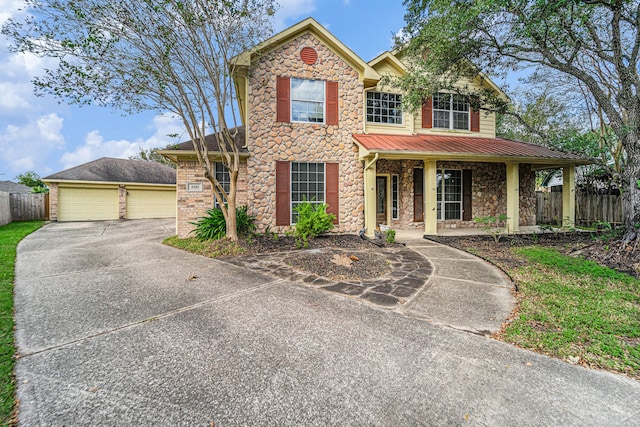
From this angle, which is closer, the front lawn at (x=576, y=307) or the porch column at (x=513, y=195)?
the front lawn at (x=576, y=307)

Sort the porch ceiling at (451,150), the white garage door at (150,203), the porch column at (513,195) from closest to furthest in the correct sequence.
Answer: the porch ceiling at (451,150)
the porch column at (513,195)
the white garage door at (150,203)

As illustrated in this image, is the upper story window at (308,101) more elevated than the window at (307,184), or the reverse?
the upper story window at (308,101)

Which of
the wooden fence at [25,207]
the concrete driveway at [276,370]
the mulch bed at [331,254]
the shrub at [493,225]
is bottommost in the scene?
the concrete driveway at [276,370]

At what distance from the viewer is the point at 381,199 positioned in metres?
11.2

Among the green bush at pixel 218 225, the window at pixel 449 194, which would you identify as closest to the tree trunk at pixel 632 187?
the window at pixel 449 194

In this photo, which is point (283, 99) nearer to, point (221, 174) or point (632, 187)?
point (221, 174)

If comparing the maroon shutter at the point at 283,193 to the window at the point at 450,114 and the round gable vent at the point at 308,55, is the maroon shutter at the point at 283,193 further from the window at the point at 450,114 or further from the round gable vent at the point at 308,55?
the window at the point at 450,114

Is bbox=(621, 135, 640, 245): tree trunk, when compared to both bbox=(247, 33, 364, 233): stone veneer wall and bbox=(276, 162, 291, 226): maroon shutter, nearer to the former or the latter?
bbox=(247, 33, 364, 233): stone veneer wall

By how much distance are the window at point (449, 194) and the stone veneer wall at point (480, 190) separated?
0.25 metres

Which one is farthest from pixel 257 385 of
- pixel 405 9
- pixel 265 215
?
pixel 405 9

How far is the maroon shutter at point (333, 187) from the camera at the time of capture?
957 centimetres

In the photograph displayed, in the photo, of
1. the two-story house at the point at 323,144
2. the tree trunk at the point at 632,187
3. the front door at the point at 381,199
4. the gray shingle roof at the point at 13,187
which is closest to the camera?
the tree trunk at the point at 632,187

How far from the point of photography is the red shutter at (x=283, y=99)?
9.17 metres

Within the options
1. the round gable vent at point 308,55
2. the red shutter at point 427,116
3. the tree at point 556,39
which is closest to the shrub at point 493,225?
the tree at point 556,39
